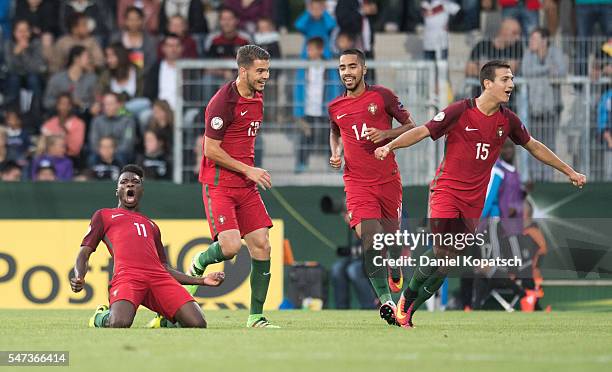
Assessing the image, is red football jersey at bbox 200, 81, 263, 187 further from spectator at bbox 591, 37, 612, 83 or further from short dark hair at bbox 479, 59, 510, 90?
spectator at bbox 591, 37, 612, 83

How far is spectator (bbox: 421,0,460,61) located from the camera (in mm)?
19859

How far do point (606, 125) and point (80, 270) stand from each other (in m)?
8.87

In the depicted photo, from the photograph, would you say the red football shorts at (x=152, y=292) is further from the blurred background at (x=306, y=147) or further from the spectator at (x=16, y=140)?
the spectator at (x=16, y=140)

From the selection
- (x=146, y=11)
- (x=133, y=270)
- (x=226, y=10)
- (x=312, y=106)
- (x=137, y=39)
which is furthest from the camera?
(x=146, y=11)

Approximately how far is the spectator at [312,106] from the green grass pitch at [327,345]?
4450 mm

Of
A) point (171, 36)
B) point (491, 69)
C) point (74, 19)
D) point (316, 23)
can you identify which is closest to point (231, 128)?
point (491, 69)

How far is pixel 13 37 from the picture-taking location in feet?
68.9

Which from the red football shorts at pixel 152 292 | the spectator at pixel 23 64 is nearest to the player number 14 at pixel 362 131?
the red football shorts at pixel 152 292

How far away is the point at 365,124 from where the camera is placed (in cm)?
1305

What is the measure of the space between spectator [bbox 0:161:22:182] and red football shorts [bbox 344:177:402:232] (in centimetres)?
706

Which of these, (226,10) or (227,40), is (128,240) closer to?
(227,40)

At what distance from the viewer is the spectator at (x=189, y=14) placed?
20844 millimetres

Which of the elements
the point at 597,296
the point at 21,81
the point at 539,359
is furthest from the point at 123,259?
the point at 21,81

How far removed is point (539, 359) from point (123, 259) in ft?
13.8
